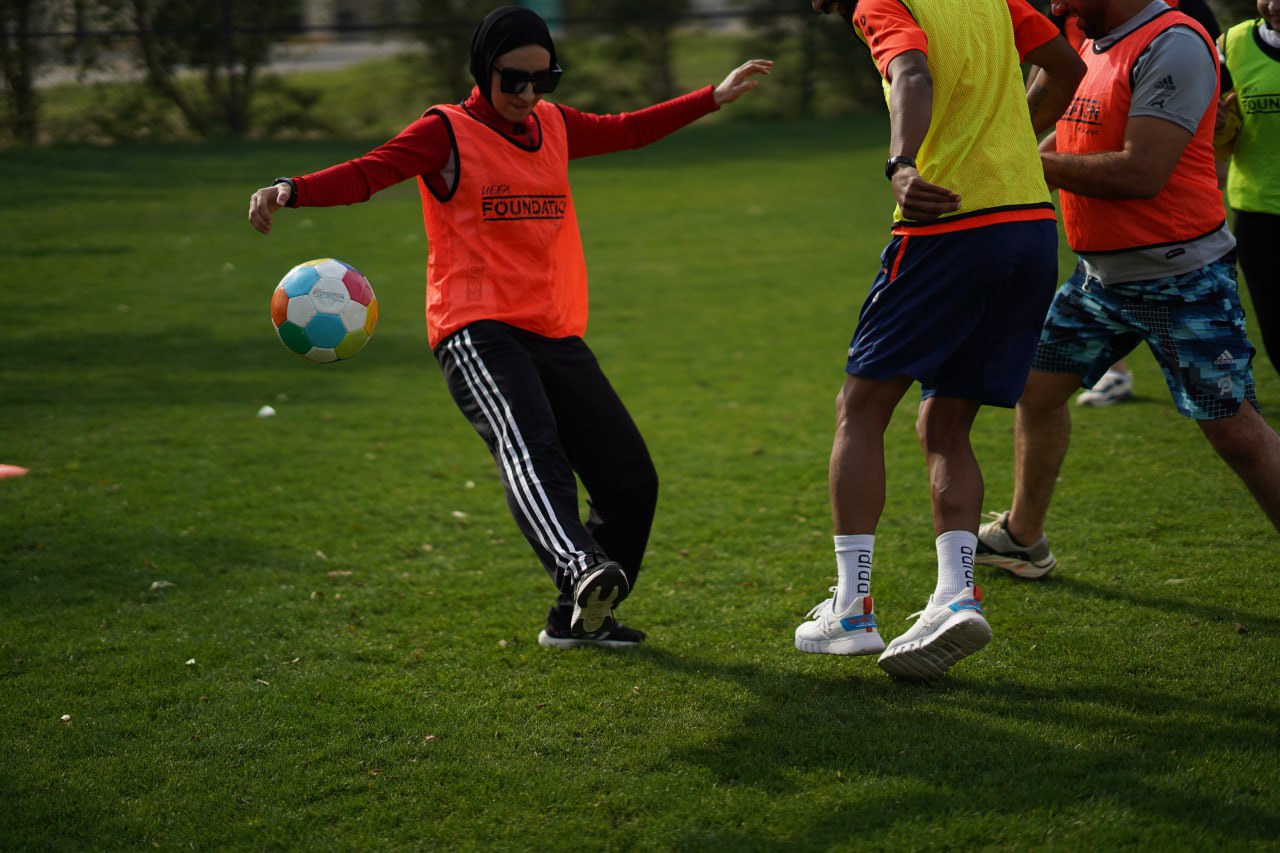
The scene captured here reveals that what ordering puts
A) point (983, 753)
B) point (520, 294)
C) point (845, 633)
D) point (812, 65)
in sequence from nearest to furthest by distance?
1. point (983, 753)
2. point (845, 633)
3. point (520, 294)
4. point (812, 65)

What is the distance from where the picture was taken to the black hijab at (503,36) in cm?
410

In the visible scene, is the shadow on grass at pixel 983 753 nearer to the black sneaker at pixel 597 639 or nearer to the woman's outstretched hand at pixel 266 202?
the black sneaker at pixel 597 639

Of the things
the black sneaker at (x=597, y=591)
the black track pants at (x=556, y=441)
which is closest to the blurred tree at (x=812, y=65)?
the black track pants at (x=556, y=441)

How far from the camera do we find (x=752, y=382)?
839cm

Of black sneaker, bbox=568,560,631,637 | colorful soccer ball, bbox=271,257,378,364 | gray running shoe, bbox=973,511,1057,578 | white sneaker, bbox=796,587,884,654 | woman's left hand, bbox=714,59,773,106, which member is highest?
woman's left hand, bbox=714,59,773,106

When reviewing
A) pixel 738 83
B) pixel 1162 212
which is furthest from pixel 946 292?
pixel 738 83

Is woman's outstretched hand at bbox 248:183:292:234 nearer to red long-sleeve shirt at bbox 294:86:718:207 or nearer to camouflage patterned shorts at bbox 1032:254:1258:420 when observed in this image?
red long-sleeve shirt at bbox 294:86:718:207

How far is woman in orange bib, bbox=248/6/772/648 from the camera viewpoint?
4000 mm

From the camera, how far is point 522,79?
4102 millimetres

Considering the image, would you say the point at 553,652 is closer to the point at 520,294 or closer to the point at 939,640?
the point at 520,294

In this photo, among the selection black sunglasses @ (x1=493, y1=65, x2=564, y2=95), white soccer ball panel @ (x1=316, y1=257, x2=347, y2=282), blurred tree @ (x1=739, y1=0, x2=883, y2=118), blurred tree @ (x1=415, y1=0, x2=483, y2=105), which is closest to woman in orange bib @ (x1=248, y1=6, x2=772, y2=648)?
black sunglasses @ (x1=493, y1=65, x2=564, y2=95)

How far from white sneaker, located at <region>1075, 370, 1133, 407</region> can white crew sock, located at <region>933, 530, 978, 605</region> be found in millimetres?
3966

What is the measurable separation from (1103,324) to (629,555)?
1.87 meters

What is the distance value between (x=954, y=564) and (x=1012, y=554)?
110 centimetres
